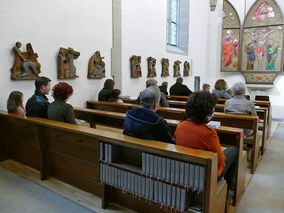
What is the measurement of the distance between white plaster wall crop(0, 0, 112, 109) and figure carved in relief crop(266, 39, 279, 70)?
7.56 meters

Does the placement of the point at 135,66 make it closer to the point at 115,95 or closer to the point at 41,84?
the point at 115,95

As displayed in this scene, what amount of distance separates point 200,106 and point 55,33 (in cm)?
427

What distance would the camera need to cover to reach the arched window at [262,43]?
10945 millimetres

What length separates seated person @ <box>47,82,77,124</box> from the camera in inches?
120

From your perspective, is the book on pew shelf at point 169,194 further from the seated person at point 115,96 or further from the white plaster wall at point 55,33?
the seated person at point 115,96

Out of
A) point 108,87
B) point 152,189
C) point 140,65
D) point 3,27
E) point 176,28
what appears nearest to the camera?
point 152,189

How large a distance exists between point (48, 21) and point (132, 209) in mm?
4246

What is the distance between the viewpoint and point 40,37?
16.8 ft

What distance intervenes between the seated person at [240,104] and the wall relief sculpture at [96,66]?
136 inches

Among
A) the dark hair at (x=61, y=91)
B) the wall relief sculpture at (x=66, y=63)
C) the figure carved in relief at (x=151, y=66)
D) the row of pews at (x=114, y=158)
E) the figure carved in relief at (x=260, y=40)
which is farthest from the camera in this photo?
the figure carved in relief at (x=260, y=40)

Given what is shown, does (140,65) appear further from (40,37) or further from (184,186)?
(184,186)

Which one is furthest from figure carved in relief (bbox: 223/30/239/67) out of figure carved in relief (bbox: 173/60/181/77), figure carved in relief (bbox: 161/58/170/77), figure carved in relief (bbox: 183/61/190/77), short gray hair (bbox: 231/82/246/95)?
short gray hair (bbox: 231/82/246/95)

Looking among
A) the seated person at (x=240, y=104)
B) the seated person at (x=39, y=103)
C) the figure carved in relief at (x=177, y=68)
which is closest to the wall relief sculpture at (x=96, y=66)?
the seated person at (x=39, y=103)

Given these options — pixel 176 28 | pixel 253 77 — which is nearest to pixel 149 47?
pixel 176 28
